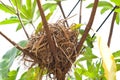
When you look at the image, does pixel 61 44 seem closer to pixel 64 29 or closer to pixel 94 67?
pixel 64 29

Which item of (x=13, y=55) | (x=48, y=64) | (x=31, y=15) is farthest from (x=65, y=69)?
(x=31, y=15)

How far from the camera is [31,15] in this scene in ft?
3.11

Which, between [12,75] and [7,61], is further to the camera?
[12,75]

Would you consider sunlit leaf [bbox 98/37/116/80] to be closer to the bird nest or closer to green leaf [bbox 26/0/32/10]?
the bird nest

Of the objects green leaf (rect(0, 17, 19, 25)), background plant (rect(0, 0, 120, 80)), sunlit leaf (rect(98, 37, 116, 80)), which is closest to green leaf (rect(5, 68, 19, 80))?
background plant (rect(0, 0, 120, 80))

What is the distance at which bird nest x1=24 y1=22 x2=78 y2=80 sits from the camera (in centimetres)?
74

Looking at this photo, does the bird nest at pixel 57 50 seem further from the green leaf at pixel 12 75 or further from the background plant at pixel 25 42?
the green leaf at pixel 12 75

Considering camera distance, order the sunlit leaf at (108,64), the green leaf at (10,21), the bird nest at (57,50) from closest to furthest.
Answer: the sunlit leaf at (108,64)
the bird nest at (57,50)
the green leaf at (10,21)

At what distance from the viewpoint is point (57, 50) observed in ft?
2.42

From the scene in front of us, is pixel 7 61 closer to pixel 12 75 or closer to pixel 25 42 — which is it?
pixel 25 42

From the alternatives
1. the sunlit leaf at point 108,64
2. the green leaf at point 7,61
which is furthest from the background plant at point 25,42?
the sunlit leaf at point 108,64

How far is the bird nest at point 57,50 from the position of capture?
738 mm

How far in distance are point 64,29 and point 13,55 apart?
0.53ft

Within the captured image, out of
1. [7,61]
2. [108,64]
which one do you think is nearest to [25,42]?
[7,61]
